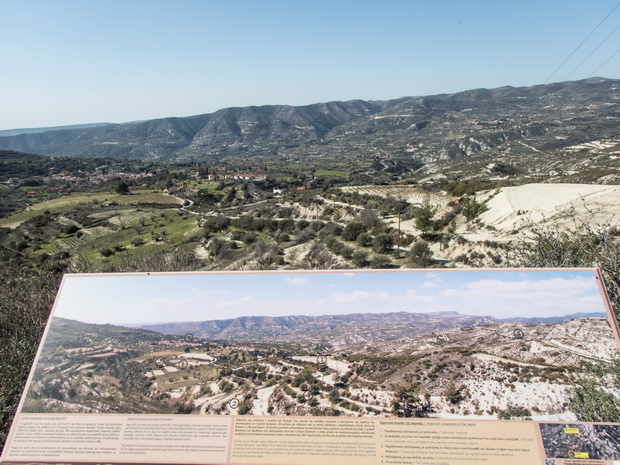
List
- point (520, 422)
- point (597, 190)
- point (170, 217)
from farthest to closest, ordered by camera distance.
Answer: point (170, 217) < point (597, 190) < point (520, 422)

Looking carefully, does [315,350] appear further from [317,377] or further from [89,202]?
[89,202]

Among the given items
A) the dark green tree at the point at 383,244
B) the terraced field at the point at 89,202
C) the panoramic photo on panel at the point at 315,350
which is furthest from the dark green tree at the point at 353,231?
the terraced field at the point at 89,202

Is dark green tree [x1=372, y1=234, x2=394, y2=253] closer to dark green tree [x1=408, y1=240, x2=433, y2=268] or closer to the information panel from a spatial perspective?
dark green tree [x1=408, y1=240, x2=433, y2=268]

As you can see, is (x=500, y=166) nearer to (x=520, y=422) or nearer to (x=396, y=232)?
(x=396, y=232)

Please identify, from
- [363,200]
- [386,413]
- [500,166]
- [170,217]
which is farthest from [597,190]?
[170,217]

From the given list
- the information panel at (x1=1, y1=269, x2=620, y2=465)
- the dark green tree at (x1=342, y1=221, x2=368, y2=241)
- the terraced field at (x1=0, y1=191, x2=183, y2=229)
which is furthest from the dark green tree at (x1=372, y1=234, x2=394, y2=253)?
the terraced field at (x1=0, y1=191, x2=183, y2=229)

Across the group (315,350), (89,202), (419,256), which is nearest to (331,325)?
(315,350)
